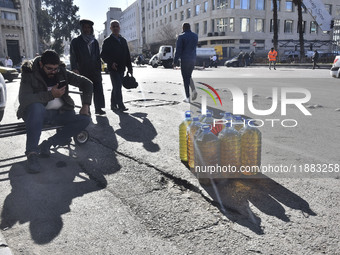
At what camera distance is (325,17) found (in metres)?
55.7

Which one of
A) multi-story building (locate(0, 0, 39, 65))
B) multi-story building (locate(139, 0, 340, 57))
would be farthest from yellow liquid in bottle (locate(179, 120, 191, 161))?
multi-story building (locate(0, 0, 39, 65))

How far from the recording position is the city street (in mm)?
2162

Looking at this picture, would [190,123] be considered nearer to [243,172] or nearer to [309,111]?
[243,172]

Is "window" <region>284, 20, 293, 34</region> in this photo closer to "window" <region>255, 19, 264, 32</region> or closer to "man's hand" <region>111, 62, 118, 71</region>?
"window" <region>255, 19, 264, 32</region>

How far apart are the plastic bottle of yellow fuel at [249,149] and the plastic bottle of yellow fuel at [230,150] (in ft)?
0.33

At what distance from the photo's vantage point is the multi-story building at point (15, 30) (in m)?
55.3

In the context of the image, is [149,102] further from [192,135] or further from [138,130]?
[192,135]

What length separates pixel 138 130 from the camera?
18.2 ft

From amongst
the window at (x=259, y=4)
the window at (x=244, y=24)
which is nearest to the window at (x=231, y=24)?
the window at (x=244, y=24)

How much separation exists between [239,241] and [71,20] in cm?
8760

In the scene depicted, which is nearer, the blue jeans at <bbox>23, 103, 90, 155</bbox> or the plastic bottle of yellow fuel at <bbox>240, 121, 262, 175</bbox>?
the plastic bottle of yellow fuel at <bbox>240, 121, 262, 175</bbox>

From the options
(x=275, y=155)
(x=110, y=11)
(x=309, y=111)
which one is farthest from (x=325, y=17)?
(x=110, y=11)

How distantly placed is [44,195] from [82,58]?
3.91m

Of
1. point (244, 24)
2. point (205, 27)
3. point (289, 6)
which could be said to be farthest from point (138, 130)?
point (289, 6)
